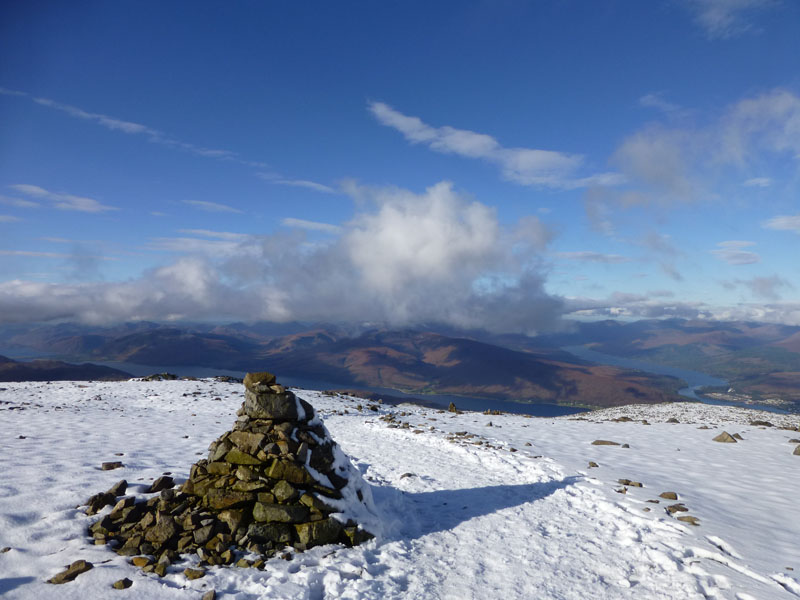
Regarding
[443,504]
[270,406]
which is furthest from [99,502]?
[443,504]

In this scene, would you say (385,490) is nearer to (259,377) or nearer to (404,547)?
(404,547)

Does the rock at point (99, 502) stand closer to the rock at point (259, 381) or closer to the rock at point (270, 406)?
the rock at point (270, 406)

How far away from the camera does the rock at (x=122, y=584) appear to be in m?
7.46

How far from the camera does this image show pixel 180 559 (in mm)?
8617

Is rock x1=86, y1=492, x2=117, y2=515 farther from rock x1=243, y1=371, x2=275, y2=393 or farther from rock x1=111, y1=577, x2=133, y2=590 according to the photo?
rock x1=243, y1=371, x2=275, y2=393

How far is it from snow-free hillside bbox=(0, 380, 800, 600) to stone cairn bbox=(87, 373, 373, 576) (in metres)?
0.43

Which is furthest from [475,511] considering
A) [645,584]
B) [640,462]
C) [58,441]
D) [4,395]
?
[4,395]

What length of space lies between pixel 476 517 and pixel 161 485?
996 centimetres

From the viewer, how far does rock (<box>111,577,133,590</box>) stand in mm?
7465

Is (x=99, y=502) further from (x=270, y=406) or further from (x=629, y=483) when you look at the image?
(x=629, y=483)

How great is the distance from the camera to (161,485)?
11836 mm

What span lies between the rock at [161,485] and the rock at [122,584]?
4.47 m

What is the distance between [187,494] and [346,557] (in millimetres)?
4703

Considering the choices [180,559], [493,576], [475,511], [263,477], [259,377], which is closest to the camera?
[180,559]
